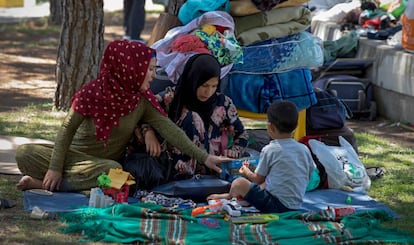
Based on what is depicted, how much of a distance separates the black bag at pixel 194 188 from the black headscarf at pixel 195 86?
1.77 feet

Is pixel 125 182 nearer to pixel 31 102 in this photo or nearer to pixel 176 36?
pixel 176 36

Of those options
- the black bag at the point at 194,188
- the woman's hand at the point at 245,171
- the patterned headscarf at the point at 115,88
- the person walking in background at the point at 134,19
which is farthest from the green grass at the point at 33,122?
the person walking in background at the point at 134,19

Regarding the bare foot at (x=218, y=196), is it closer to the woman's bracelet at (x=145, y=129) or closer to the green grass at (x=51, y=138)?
the woman's bracelet at (x=145, y=129)

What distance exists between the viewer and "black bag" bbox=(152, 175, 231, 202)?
5.89 metres

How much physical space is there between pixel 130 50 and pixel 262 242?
5.55ft

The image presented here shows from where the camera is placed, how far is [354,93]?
9.72 meters

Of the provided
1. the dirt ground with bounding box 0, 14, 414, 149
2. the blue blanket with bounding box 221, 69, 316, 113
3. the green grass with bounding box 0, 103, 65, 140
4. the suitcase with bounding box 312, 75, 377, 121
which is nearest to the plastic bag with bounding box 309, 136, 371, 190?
the blue blanket with bounding box 221, 69, 316, 113

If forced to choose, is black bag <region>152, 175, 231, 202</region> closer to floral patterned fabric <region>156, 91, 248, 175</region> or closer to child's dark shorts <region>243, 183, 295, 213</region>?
floral patterned fabric <region>156, 91, 248, 175</region>

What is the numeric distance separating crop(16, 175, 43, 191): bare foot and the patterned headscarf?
484mm

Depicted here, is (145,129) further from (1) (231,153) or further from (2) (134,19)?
(2) (134,19)

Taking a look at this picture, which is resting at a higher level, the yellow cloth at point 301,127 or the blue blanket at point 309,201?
the yellow cloth at point 301,127

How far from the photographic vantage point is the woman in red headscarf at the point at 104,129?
233 inches

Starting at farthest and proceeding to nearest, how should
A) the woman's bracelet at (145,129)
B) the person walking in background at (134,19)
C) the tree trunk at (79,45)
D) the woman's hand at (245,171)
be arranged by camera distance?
the person walking in background at (134,19) → the tree trunk at (79,45) → the woman's bracelet at (145,129) → the woman's hand at (245,171)

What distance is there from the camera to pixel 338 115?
7215 millimetres
